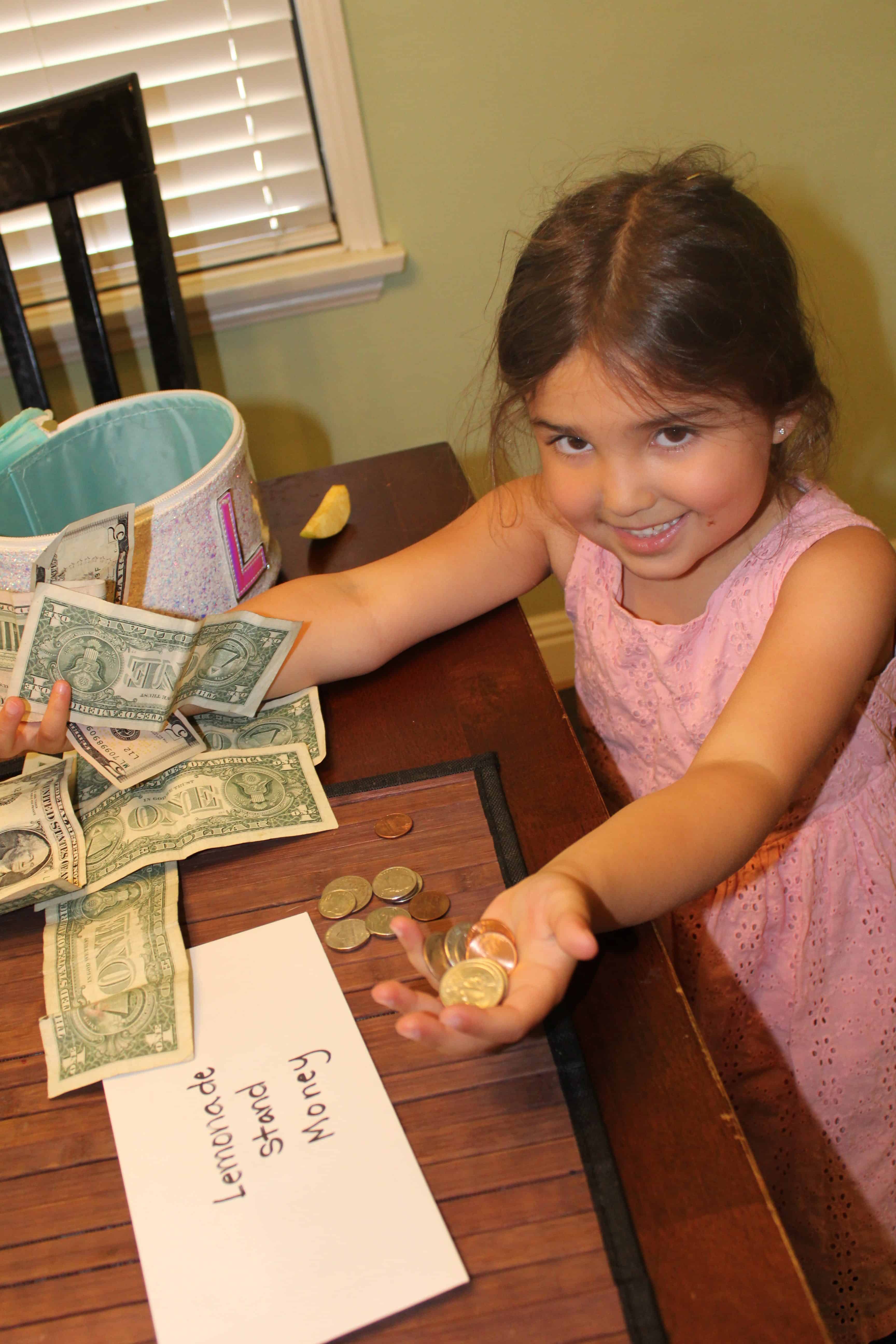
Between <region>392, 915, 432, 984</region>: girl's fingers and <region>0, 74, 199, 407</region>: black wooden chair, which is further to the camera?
<region>0, 74, 199, 407</region>: black wooden chair

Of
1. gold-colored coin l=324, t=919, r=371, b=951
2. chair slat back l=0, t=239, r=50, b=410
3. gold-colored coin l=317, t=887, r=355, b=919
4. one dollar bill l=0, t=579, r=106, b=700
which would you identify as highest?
chair slat back l=0, t=239, r=50, b=410

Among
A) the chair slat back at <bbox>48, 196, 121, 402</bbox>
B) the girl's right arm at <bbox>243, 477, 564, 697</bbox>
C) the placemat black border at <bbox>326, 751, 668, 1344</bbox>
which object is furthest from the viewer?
the chair slat back at <bbox>48, 196, 121, 402</bbox>

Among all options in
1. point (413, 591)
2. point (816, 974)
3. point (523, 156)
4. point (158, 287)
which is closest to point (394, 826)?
point (413, 591)

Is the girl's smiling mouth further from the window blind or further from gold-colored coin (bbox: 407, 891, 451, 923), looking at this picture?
the window blind

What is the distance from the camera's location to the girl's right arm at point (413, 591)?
90 cm

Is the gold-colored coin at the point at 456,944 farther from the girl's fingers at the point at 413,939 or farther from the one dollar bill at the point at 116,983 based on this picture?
the one dollar bill at the point at 116,983

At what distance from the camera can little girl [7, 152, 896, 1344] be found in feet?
2.42

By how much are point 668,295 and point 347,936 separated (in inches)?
19.6

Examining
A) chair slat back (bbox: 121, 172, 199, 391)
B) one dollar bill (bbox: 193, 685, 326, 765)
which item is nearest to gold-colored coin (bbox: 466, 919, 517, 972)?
one dollar bill (bbox: 193, 685, 326, 765)

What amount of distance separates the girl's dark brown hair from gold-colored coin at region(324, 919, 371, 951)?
42 centimetres

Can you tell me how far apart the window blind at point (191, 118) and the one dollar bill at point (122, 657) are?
96 centimetres

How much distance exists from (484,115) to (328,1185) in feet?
5.04

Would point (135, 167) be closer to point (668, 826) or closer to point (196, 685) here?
point (196, 685)

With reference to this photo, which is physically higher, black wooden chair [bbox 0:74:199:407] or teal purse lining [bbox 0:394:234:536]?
black wooden chair [bbox 0:74:199:407]
